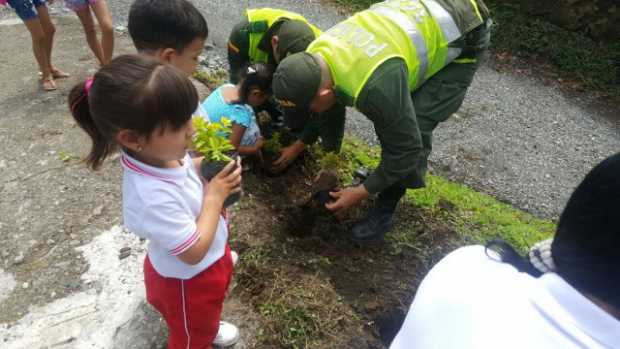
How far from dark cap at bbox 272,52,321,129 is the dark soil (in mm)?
961

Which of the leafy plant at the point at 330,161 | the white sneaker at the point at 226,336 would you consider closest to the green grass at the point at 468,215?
the leafy plant at the point at 330,161

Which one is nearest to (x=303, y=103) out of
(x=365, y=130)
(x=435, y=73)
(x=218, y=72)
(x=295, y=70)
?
(x=295, y=70)

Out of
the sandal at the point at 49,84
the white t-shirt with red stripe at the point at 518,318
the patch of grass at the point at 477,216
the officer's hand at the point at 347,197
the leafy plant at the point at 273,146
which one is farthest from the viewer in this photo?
the sandal at the point at 49,84

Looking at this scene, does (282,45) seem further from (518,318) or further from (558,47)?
(558,47)

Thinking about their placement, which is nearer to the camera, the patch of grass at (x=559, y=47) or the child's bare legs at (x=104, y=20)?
the child's bare legs at (x=104, y=20)

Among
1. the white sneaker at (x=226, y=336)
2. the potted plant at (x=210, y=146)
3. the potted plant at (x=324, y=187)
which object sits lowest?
the white sneaker at (x=226, y=336)

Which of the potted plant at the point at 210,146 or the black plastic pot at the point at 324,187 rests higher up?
the potted plant at the point at 210,146

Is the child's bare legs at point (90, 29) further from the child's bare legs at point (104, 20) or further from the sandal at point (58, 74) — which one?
the sandal at point (58, 74)

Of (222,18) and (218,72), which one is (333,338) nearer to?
(218,72)

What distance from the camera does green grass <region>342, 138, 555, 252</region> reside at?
10.1 feet

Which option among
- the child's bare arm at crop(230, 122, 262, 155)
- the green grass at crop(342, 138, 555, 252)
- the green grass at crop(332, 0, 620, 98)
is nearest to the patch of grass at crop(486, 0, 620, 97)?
the green grass at crop(332, 0, 620, 98)

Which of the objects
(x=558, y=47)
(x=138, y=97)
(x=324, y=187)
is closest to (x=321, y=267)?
(x=324, y=187)

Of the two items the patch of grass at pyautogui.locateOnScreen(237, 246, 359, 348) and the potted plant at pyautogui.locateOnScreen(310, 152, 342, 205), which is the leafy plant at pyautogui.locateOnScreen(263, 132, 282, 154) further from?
the patch of grass at pyautogui.locateOnScreen(237, 246, 359, 348)

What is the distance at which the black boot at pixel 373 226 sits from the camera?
113 inches
